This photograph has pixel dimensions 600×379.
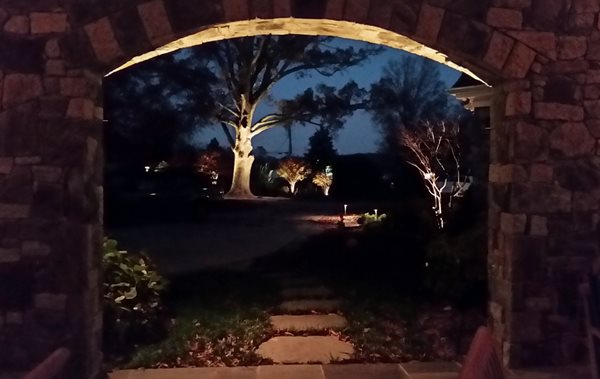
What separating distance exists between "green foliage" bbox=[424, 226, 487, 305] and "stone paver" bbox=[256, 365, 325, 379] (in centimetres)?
203

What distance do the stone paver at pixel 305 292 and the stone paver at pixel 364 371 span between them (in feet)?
7.76

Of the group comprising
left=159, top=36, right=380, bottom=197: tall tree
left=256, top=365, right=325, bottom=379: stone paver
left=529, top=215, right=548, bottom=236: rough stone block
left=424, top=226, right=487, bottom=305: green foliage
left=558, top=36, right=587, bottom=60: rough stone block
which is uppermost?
left=159, top=36, right=380, bottom=197: tall tree

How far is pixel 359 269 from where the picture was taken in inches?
392

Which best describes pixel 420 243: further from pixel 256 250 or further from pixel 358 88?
pixel 358 88

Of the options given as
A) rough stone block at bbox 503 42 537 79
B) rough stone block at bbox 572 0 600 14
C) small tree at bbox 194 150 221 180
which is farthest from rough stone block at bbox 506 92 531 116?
small tree at bbox 194 150 221 180

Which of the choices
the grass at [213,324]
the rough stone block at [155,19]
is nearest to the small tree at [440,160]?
the grass at [213,324]

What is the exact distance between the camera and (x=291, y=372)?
218 inches

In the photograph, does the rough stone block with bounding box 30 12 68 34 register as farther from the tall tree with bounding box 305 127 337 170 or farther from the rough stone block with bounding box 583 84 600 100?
the tall tree with bounding box 305 127 337 170

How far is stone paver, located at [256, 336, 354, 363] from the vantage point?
5.98 metres

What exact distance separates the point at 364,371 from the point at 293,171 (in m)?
19.0

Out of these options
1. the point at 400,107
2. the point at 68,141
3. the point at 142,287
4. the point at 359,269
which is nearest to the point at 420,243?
the point at 359,269

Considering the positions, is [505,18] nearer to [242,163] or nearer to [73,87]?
[73,87]

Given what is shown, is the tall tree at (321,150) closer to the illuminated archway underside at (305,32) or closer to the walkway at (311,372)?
the illuminated archway underside at (305,32)

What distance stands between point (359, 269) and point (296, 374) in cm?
458
